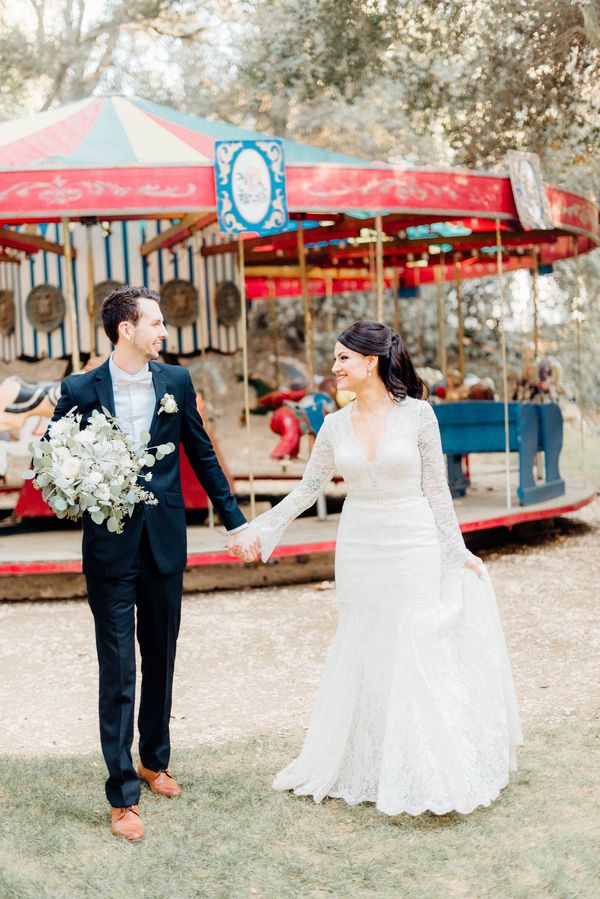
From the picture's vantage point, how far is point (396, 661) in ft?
11.8

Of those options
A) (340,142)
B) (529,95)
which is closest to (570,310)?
(340,142)

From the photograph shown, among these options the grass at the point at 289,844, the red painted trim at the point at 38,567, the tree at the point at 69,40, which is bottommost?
the grass at the point at 289,844

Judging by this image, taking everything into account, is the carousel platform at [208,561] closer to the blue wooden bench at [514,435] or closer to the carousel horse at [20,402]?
the blue wooden bench at [514,435]

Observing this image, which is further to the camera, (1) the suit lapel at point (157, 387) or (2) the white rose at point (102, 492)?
(1) the suit lapel at point (157, 387)

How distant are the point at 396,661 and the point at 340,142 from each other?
20.2 meters

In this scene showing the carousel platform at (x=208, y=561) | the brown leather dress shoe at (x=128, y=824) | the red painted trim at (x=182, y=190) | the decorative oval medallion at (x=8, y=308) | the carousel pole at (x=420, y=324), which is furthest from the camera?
the carousel pole at (x=420, y=324)

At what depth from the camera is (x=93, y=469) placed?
3340mm

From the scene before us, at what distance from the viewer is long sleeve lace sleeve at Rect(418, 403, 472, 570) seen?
373 cm

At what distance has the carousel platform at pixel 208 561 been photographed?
7.71 meters

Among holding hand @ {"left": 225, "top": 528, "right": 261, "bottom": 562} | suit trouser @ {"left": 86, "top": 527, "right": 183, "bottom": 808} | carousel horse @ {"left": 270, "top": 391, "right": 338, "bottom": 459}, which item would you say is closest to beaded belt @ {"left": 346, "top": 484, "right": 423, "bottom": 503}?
holding hand @ {"left": 225, "top": 528, "right": 261, "bottom": 562}

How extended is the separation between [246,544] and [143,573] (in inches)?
15.7

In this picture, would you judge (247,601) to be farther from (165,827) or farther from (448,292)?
(448,292)

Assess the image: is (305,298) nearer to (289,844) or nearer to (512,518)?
(512,518)

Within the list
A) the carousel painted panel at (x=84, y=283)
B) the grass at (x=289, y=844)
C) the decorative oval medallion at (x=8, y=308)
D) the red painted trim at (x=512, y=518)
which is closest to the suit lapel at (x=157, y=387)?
the grass at (x=289, y=844)
